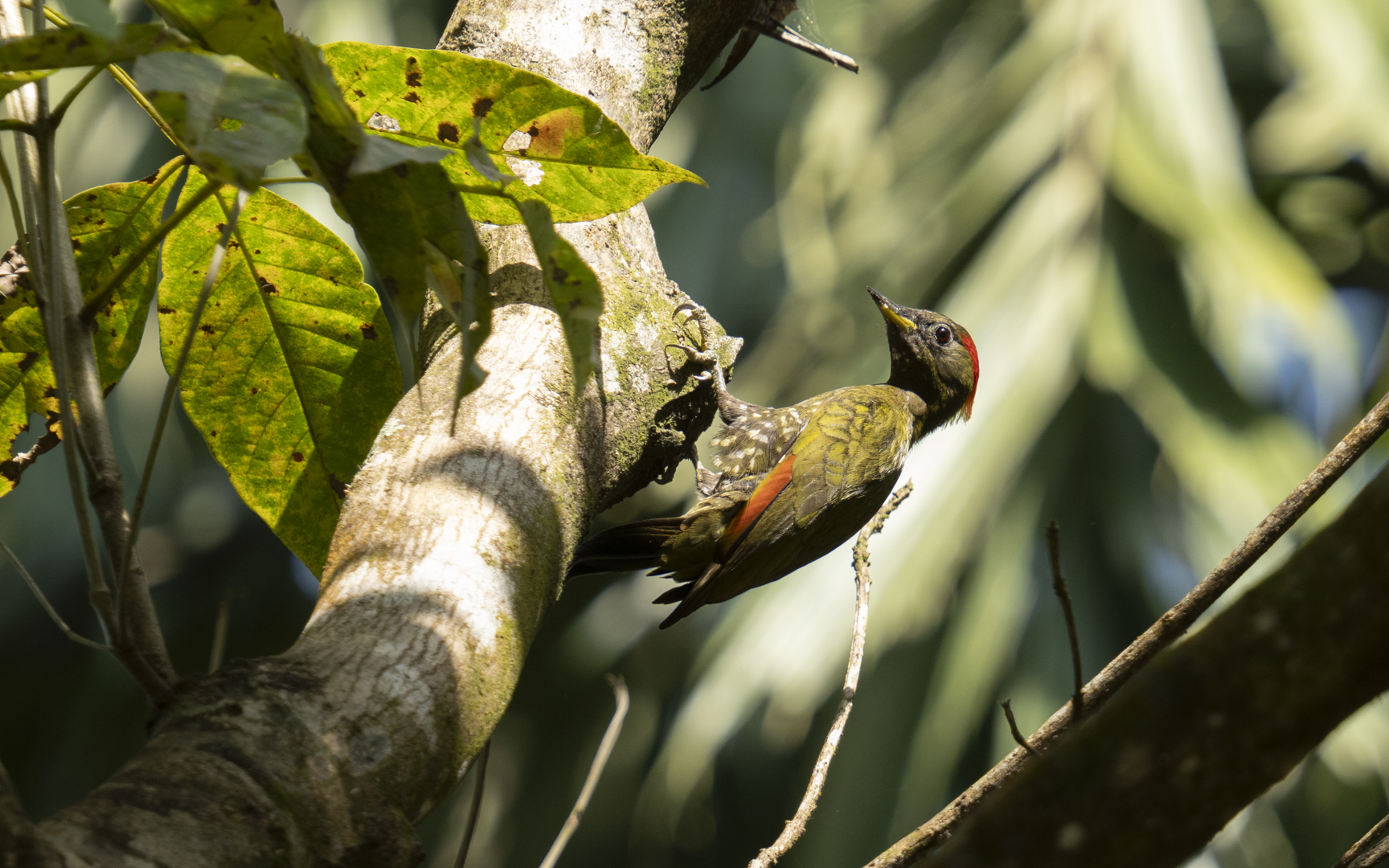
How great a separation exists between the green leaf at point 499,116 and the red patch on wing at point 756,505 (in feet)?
4.48

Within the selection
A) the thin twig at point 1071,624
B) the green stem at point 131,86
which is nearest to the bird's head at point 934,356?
the thin twig at point 1071,624

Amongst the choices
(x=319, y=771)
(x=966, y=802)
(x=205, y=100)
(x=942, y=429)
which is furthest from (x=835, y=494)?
(x=205, y=100)

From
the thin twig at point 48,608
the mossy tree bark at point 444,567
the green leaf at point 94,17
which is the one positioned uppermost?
the green leaf at point 94,17

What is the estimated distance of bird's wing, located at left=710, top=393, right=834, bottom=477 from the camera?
280 centimetres

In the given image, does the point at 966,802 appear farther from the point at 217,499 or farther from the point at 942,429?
the point at 217,499

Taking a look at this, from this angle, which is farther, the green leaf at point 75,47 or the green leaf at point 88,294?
the green leaf at point 88,294

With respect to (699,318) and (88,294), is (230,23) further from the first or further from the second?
(699,318)

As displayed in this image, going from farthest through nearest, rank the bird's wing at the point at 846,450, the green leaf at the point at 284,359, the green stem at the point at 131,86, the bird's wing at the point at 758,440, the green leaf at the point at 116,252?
the bird's wing at the point at 758,440, the bird's wing at the point at 846,450, the green leaf at the point at 284,359, the green leaf at the point at 116,252, the green stem at the point at 131,86

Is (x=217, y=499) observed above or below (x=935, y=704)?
below

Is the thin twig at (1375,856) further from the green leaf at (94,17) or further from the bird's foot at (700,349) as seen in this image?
the green leaf at (94,17)

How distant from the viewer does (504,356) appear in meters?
1.30

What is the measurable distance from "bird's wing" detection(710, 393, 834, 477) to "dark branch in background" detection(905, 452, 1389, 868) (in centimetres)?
222

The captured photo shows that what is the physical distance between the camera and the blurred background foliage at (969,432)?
358 cm

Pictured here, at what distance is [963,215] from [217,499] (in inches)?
161
